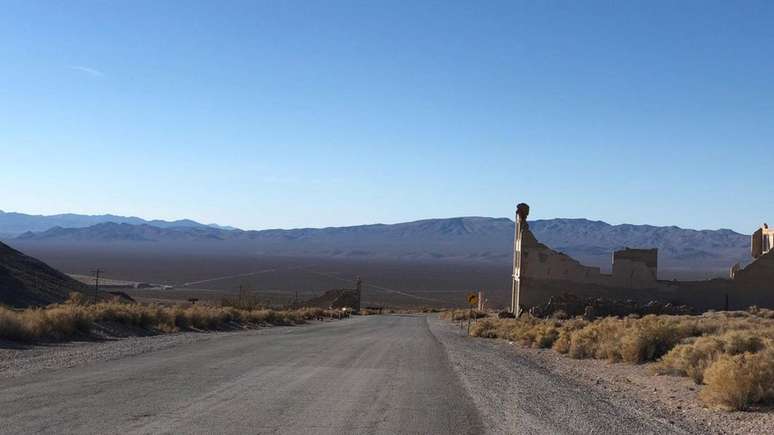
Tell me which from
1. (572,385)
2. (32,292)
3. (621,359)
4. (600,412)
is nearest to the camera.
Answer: (600,412)

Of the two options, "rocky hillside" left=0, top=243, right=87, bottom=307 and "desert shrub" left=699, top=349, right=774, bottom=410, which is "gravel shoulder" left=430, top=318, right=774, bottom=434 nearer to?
"desert shrub" left=699, top=349, right=774, bottom=410

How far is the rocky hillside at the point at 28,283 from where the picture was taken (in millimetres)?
47537

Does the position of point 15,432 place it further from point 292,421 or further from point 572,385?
point 572,385

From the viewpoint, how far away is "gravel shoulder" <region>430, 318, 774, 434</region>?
12.8m

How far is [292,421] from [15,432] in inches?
136

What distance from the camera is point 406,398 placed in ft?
47.7

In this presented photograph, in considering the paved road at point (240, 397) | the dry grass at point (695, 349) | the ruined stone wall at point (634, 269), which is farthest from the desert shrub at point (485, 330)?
the paved road at point (240, 397)

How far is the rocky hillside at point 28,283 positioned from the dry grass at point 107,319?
454 cm

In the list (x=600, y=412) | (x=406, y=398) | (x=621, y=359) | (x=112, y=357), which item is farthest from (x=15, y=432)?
(x=621, y=359)

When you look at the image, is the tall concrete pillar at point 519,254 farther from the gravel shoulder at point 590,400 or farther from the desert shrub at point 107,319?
the gravel shoulder at point 590,400

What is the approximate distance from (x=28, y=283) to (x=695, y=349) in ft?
144

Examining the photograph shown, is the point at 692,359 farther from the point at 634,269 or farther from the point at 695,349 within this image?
the point at 634,269

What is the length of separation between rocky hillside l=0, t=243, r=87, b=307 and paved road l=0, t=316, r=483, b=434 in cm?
2777

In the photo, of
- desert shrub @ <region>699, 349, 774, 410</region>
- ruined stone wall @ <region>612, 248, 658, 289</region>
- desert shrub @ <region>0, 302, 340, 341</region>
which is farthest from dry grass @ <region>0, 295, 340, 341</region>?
ruined stone wall @ <region>612, 248, 658, 289</region>
